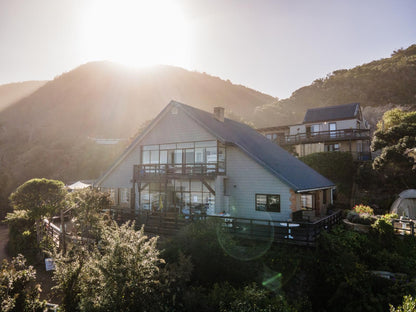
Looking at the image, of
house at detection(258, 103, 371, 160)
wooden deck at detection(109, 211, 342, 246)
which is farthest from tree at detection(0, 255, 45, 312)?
house at detection(258, 103, 371, 160)

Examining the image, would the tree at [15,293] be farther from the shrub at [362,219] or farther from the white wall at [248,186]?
the shrub at [362,219]

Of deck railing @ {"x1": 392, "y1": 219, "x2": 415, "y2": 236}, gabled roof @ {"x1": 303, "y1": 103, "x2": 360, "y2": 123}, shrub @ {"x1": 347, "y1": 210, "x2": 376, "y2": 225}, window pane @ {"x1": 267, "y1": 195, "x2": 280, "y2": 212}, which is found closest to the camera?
deck railing @ {"x1": 392, "y1": 219, "x2": 415, "y2": 236}

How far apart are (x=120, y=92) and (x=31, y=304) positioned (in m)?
101

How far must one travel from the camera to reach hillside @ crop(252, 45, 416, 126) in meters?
58.4

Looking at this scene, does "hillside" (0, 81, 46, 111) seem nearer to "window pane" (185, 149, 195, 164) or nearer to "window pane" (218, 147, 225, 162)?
"window pane" (185, 149, 195, 164)

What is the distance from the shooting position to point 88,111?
91000 mm

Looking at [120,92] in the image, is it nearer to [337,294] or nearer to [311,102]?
[311,102]

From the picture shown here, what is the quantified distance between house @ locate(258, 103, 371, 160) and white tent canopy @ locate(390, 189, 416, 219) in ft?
47.0

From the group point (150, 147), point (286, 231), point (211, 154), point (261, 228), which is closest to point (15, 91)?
point (150, 147)

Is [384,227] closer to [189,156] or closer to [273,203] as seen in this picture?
[273,203]

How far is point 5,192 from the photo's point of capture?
46.9 metres

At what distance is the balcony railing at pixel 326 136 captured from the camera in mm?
34500

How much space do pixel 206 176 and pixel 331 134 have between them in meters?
24.4

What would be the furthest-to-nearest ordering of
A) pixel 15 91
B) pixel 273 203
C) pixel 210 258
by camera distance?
pixel 15 91 < pixel 273 203 < pixel 210 258
